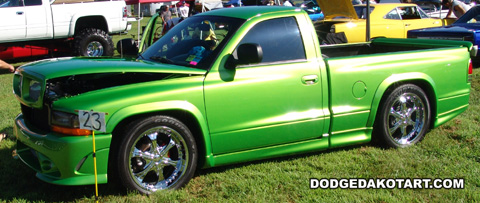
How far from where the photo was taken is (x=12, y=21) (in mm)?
11234

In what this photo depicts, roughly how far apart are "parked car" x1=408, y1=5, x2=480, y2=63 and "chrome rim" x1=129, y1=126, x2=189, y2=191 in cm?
693

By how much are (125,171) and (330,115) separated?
1.97m

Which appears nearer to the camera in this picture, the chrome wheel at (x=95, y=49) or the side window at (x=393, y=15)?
the side window at (x=393, y=15)

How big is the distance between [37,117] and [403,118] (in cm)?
358

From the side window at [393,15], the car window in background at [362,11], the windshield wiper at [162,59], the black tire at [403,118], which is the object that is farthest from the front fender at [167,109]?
the side window at [393,15]

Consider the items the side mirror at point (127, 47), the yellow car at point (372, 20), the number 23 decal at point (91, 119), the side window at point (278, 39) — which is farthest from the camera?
the yellow car at point (372, 20)

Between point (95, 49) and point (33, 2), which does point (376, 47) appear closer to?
point (95, 49)

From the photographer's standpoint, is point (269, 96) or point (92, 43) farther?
point (92, 43)

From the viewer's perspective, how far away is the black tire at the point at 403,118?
190 inches

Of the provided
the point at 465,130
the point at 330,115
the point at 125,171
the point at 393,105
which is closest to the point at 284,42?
the point at 330,115

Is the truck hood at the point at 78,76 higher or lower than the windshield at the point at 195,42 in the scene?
lower

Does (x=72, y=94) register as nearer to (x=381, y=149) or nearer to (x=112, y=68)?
(x=112, y=68)

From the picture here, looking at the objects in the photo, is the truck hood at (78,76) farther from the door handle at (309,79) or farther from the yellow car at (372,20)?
the yellow car at (372,20)

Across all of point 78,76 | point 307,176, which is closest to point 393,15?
point 307,176
